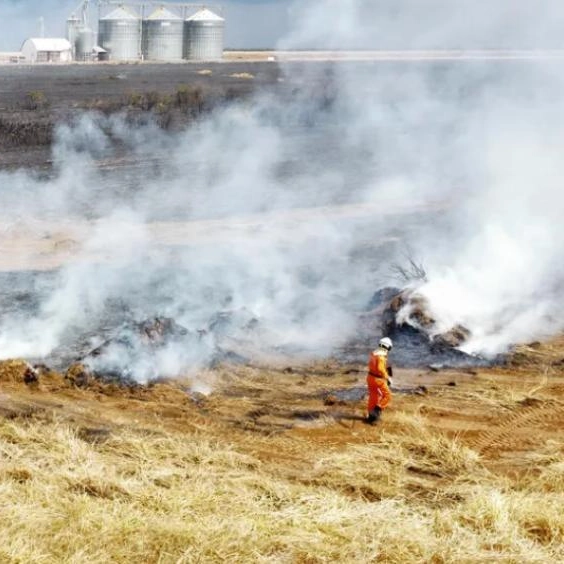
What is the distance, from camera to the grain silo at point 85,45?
71.2 meters

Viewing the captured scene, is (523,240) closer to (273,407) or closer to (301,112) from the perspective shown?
(273,407)

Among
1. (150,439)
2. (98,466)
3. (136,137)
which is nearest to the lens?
(98,466)

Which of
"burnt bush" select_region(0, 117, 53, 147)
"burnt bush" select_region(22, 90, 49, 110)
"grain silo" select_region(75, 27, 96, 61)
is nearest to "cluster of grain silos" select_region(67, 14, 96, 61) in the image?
"grain silo" select_region(75, 27, 96, 61)

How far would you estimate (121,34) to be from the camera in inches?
2746

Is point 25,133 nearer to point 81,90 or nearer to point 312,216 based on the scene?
point 312,216

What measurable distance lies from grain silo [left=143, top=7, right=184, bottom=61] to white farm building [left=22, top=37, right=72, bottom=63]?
683 cm

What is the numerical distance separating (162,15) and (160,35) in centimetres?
410

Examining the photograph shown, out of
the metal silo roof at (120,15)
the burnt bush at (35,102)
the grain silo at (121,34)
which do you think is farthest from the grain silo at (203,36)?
the burnt bush at (35,102)

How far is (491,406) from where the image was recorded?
10148mm

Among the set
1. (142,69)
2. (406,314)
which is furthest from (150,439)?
(142,69)

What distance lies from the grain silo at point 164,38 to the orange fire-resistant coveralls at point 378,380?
63981 mm

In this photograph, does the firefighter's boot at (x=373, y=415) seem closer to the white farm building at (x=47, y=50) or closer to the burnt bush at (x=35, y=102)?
the burnt bush at (x=35, y=102)

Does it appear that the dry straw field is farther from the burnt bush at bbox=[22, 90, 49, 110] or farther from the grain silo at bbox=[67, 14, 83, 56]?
the grain silo at bbox=[67, 14, 83, 56]

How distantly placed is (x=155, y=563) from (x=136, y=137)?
1036 inches
